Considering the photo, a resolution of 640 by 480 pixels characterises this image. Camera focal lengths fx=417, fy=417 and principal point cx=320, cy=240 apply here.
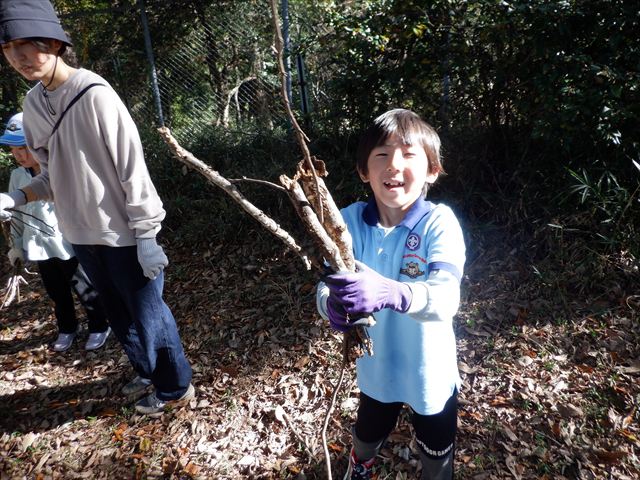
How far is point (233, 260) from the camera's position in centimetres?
452

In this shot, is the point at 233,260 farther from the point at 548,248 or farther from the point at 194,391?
the point at 548,248

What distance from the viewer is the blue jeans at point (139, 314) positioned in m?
2.18

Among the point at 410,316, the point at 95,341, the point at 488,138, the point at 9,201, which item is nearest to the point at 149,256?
the point at 9,201

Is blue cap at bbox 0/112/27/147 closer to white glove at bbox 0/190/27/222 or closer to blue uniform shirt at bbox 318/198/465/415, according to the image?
white glove at bbox 0/190/27/222

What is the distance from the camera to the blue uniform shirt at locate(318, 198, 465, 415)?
1.39m

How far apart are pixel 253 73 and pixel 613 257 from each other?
5.21 meters

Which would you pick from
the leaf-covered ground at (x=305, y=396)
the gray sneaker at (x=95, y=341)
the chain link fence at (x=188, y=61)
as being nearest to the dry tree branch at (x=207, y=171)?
the leaf-covered ground at (x=305, y=396)

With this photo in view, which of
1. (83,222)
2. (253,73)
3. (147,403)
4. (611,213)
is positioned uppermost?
(253,73)

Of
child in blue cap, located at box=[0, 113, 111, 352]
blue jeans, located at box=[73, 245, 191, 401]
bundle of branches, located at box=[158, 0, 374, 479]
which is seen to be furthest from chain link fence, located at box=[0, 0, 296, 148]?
bundle of branches, located at box=[158, 0, 374, 479]

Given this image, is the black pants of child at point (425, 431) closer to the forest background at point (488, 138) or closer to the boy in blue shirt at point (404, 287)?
the boy in blue shirt at point (404, 287)

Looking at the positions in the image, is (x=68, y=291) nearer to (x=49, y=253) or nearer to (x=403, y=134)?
(x=49, y=253)

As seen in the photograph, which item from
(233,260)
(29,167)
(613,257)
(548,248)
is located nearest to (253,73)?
(233,260)

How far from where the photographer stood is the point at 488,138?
13.5 feet

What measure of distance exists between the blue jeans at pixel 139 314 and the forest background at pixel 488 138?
1.37m
